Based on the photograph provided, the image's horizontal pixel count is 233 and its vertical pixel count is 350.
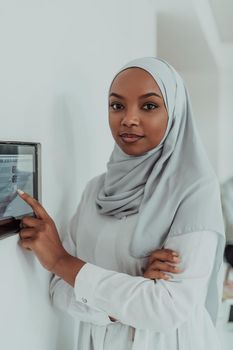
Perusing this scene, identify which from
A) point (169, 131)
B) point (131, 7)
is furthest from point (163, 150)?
point (131, 7)

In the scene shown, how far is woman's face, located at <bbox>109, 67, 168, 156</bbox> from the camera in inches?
40.4

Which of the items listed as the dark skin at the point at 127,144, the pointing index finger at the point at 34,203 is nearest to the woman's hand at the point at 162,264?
the dark skin at the point at 127,144

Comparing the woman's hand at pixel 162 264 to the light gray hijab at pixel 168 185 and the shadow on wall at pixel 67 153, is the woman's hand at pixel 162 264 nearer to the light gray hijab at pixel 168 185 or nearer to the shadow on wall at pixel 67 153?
the light gray hijab at pixel 168 185

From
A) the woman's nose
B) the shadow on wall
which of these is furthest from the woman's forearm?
the woman's nose

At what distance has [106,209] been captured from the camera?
112 cm

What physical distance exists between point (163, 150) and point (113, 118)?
0.47 ft

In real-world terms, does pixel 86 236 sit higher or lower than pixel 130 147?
lower

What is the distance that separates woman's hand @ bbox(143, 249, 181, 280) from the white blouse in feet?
0.05

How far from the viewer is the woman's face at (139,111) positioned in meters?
1.03

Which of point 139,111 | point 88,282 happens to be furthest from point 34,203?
point 139,111

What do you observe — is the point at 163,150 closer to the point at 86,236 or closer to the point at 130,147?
the point at 130,147

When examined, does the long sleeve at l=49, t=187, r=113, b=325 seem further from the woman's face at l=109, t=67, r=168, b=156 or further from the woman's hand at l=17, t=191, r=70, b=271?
the woman's face at l=109, t=67, r=168, b=156

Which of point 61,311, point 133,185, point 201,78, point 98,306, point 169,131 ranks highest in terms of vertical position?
point 201,78

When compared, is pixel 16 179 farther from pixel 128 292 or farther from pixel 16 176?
pixel 128 292
